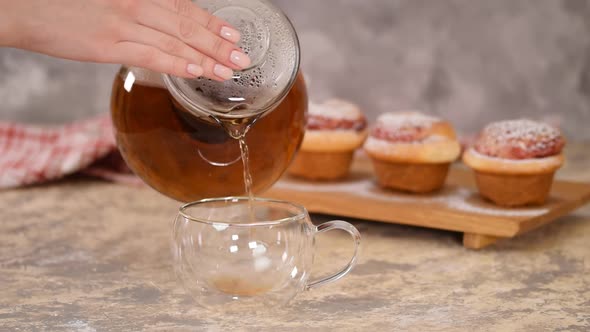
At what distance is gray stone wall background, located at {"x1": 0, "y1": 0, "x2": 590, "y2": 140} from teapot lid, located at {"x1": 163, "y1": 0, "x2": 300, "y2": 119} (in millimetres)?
1345

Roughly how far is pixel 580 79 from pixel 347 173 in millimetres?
1094

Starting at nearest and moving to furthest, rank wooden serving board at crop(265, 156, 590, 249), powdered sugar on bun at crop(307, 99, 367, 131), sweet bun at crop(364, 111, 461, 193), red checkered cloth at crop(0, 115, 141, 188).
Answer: wooden serving board at crop(265, 156, 590, 249) < sweet bun at crop(364, 111, 461, 193) < powdered sugar on bun at crop(307, 99, 367, 131) < red checkered cloth at crop(0, 115, 141, 188)

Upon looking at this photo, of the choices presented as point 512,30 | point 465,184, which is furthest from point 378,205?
point 512,30

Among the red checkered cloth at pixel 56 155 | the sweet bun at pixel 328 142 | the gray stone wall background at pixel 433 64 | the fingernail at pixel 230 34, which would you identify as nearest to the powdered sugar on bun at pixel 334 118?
the sweet bun at pixel 328 142

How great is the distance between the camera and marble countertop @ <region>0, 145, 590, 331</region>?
3.19 feet

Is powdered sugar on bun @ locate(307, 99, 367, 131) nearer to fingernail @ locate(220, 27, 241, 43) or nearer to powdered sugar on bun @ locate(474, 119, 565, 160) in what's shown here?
powdered sugar on bun @ locate(474, 119, 565, 160)

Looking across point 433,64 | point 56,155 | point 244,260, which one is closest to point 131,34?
point 244,260

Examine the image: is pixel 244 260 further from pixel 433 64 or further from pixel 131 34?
pixel 433 64

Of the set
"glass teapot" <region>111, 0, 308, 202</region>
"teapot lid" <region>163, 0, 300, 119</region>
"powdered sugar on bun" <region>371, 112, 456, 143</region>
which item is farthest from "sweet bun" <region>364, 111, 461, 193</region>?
"teapot lid" <region>163, 0, 300, 119</region>

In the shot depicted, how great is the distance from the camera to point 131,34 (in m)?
0.98

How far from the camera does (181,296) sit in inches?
41.4

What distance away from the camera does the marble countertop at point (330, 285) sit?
3.19ft

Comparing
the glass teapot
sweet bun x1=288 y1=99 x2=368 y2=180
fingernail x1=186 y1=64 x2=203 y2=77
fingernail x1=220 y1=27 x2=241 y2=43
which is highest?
fingernail x1=220 y1=27 x2=241 y2=43

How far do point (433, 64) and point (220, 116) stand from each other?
155cm
